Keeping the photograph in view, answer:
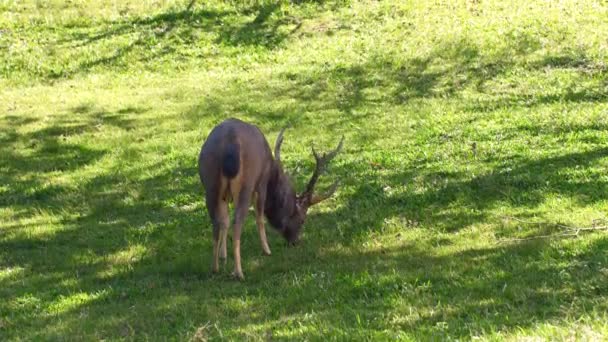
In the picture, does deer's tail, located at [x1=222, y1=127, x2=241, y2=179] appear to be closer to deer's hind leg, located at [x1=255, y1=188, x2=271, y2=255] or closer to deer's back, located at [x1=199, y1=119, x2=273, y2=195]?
deer's back, located at [x1=199, y1=119, x2=273, y2=195]

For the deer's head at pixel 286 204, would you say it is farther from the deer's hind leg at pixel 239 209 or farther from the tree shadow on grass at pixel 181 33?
the tree shadow on grass at pixel 181 33

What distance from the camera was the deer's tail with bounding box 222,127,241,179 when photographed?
983cm

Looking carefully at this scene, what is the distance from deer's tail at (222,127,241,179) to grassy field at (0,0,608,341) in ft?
4.38

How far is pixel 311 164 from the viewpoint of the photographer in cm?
1522

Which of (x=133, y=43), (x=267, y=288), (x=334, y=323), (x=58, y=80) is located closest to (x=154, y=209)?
(x=267, y=288)

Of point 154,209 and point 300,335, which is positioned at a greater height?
point 300,335

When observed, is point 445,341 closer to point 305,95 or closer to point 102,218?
point 102,218

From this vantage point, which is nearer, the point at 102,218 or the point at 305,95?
the point at 102,218

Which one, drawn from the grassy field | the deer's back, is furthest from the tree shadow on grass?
the deer's back

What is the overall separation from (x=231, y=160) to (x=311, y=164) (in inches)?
217

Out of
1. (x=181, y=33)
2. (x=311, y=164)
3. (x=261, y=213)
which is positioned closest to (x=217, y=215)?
(x=261, y=213)

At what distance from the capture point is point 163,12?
28.2 meters

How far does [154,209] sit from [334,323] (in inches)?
277

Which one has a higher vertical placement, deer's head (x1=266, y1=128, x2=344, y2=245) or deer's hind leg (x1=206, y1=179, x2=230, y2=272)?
deer's hind leg (x1=206, y1=179, x2=230, y2=272)
